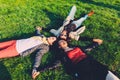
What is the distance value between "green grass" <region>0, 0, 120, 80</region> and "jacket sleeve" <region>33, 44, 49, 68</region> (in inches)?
7.2

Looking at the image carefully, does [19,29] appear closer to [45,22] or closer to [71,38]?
[45,22]

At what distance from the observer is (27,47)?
955 cm

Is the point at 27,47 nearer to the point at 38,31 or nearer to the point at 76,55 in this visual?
the point at 38,31

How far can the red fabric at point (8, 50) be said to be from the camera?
361 inches

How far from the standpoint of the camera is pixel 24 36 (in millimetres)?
10625

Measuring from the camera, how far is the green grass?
882 cm

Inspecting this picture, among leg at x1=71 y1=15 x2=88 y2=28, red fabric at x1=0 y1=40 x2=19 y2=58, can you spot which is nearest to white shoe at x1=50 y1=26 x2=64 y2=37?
leg at x1=71 y1=15 x2=88 y2=28

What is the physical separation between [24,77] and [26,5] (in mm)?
5235

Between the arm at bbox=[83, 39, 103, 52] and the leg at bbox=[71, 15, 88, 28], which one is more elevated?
the leg at bbox=[71, 15, 88, 28]

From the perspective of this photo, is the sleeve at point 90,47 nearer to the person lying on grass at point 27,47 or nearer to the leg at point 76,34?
the leg at point 76,34

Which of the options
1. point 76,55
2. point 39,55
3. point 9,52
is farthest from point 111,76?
point 9,52

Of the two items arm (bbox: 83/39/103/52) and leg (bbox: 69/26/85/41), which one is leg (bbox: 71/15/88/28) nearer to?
leg (bbox: 69/26/85/41)

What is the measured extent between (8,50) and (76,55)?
2200mm

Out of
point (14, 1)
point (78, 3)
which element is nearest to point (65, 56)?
point (78, 3)
